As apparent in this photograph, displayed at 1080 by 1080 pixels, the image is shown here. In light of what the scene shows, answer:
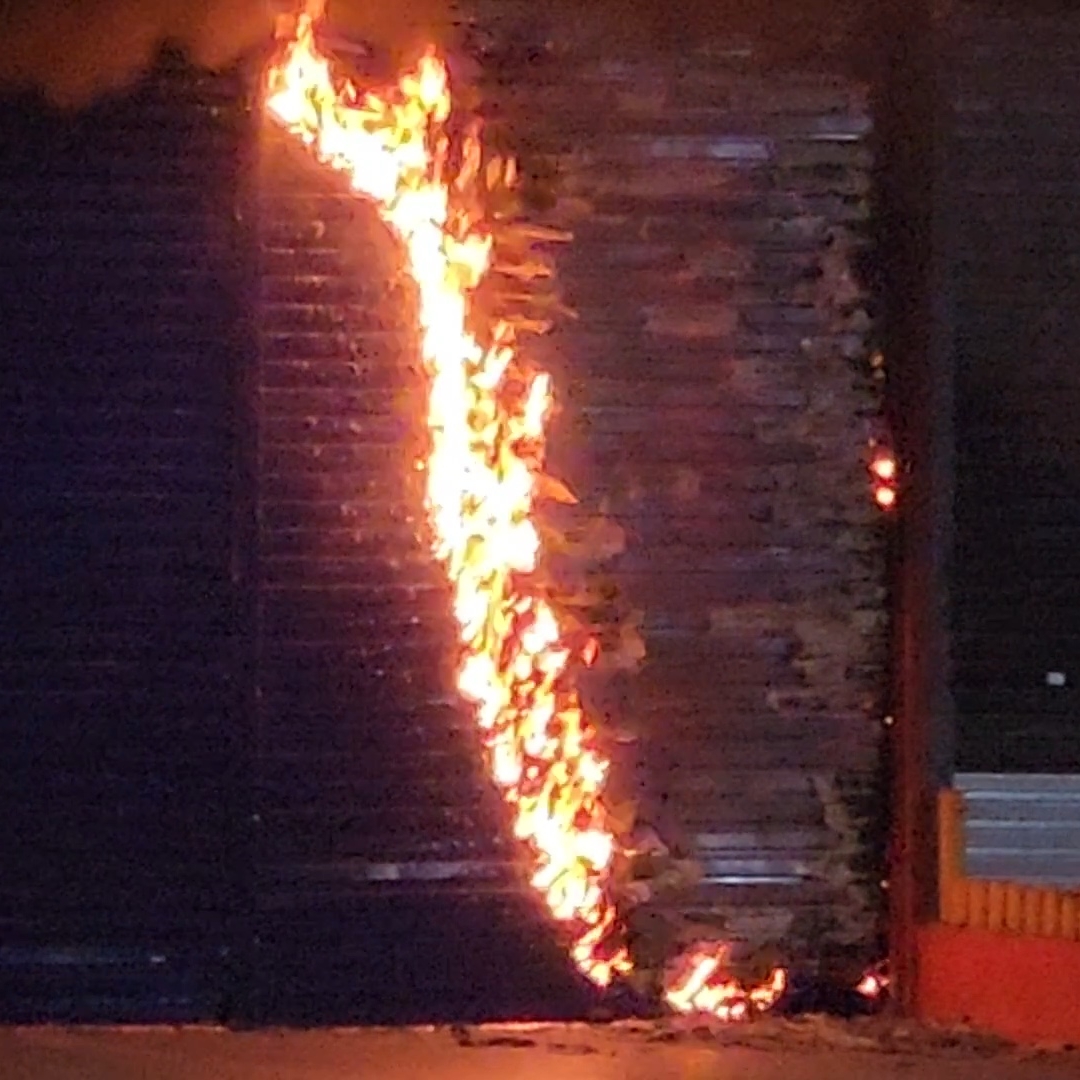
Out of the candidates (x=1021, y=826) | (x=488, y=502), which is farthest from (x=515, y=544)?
(x=1021, y=826)

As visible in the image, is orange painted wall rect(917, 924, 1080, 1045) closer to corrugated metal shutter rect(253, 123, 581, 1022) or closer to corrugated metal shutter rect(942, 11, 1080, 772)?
corrugated metal shutter rect(942, 11, 1080, 772)

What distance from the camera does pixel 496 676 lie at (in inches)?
98.7

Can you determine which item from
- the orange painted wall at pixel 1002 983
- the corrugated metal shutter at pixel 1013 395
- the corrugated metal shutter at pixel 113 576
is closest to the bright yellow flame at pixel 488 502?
the corrugated metal shutter at pixel 113 576

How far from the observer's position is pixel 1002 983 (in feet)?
7.64

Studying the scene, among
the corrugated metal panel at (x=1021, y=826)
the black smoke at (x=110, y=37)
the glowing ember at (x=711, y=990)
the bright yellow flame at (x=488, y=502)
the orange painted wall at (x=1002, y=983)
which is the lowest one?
the glowing ember at (x=711, y=990)

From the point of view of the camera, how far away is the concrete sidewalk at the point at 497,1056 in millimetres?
2158

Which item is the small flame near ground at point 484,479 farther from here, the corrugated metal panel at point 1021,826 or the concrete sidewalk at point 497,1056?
the corrugated metal panel at point 1021,826

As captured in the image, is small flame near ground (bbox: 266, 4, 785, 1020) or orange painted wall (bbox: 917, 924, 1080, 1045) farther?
small flame near ground (bbox: 266, 4, 785, 1020)

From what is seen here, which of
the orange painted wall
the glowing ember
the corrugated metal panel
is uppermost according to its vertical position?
the corrugated metal panel

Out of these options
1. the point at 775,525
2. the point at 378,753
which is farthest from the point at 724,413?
the point at 378,753

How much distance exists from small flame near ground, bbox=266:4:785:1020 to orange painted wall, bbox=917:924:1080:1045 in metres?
0.24

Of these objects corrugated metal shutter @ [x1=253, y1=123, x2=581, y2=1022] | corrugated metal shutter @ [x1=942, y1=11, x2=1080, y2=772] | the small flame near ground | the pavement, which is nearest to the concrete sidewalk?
the pavement

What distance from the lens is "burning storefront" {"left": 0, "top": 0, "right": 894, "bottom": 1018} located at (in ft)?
8.11

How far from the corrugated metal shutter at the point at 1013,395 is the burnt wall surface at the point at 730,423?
0.39ft
